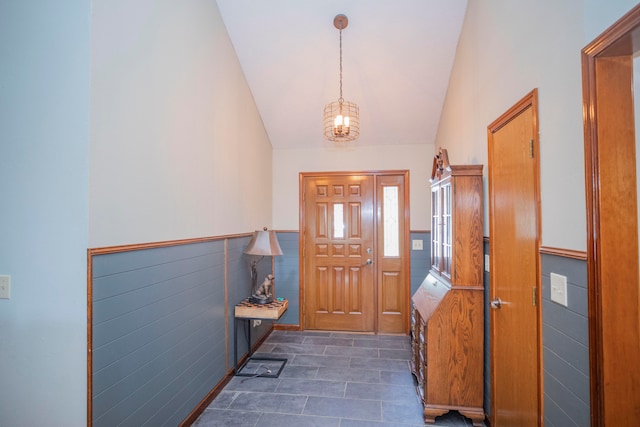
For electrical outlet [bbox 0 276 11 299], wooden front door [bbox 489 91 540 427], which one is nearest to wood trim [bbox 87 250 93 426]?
electrical outlet [bbox 0 276 11 299]

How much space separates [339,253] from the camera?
438 centimetres

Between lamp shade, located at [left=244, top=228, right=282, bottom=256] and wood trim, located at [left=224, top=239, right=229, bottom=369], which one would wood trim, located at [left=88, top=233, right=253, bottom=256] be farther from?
lamp shade, located at [left=244, top=228, right=282, bottom=256]

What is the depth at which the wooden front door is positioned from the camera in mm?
1731

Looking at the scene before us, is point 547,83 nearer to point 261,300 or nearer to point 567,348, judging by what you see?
point 567,348

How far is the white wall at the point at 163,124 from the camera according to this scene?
1.60 m

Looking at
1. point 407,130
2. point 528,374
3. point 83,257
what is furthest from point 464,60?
point 83,257

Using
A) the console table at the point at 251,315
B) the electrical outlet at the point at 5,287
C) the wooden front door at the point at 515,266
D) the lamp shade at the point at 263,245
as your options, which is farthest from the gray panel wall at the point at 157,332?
the wooden front door at the point at 515,266

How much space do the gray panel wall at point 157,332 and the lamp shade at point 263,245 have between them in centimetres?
27

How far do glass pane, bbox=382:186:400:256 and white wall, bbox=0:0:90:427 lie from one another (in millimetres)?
3423

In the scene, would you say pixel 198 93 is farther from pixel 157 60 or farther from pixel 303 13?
pixel 303 13

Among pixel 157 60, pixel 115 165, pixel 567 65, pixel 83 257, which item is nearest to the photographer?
pixel 567 65

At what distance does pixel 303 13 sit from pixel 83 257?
265cm

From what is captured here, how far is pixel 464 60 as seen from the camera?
2.94 metres

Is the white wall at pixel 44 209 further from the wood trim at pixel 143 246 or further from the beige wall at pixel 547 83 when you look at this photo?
the beige wall at pixel 547 83
